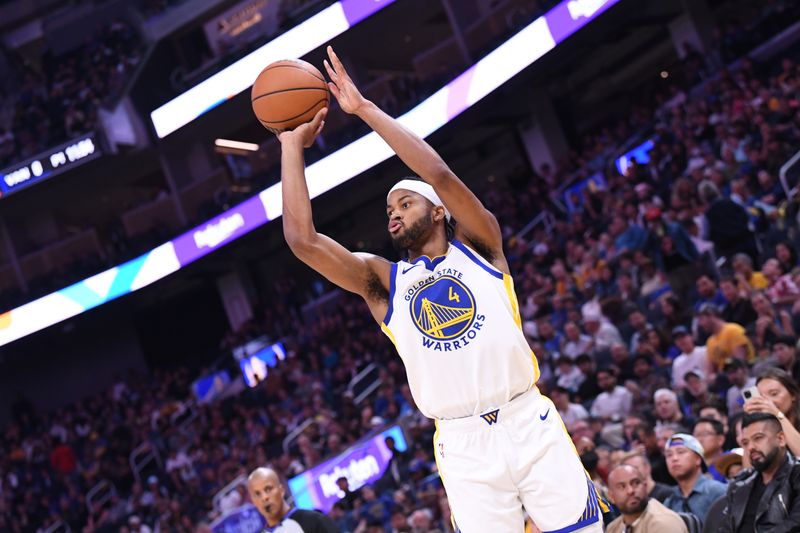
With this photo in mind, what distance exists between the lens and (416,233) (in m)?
3.66

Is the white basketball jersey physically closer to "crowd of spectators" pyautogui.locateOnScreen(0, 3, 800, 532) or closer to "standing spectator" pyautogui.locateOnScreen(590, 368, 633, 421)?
"crowd of spectators" pyautogui.locateOnScreen(0, 3, 800, 532)

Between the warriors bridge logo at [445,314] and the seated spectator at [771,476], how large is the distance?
67.4 inches

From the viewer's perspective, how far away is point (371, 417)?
12953 mm

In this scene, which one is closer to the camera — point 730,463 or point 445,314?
point 445,314

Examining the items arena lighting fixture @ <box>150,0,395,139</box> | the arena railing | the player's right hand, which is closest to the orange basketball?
the player's right hand

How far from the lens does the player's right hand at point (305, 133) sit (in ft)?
12.3

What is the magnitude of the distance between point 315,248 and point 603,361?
22.4ft

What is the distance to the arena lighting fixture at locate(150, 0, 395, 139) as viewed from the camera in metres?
17.0

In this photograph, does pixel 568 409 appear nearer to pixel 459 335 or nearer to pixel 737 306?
pixel 737 306

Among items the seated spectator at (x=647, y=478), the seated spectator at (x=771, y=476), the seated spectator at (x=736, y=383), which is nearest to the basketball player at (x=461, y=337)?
the seated spectator at (x=771, y=476)

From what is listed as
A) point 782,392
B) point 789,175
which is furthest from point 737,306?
point 782,392

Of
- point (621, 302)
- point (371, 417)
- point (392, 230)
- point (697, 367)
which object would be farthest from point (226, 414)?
point (392, 230)

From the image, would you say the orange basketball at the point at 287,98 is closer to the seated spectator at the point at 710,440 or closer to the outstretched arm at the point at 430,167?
the outstretched arm at the point at 430,167

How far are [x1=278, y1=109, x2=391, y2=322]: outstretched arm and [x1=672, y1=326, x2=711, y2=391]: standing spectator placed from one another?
17.1 ft
